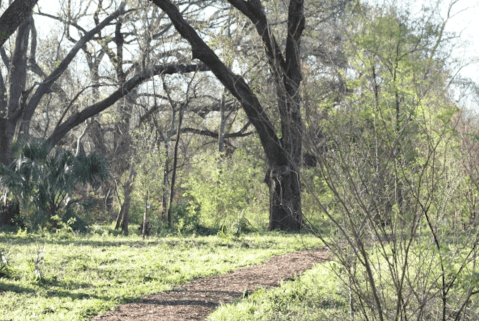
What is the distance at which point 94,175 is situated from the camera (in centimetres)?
1289

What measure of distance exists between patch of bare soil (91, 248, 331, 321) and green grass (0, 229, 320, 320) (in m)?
0.23

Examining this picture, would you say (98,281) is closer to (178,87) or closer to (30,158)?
(30,158)

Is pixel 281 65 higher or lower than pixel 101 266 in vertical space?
higher

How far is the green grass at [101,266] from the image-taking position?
17.6ft

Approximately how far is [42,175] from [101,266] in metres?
5.56

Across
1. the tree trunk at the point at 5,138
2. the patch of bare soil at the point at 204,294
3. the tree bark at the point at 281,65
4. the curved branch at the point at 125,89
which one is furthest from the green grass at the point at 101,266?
the tree trunk at the point at 5,138

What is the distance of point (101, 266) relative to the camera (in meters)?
7.31

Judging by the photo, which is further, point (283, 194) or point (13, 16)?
point (283, 194)

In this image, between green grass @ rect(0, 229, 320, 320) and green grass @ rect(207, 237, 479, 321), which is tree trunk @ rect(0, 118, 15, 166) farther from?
green grass @ rect(207, 237, 479, 321)

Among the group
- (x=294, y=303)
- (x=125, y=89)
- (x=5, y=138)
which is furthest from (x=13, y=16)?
(x=5, y=138)

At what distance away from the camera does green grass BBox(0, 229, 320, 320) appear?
17.6ft

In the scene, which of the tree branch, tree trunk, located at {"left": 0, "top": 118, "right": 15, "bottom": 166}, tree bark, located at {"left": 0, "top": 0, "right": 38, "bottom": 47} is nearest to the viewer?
tree bark, located at {"left": 0, "top": 0, "right": 38, "bottom": 47}

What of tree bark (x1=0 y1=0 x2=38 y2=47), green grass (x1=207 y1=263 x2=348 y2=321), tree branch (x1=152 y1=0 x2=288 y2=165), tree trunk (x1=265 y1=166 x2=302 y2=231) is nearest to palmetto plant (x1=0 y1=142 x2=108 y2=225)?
tree branch (x1=152 y1=0 x2=288 y2=165)

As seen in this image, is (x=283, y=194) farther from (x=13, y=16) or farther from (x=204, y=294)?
(x=13, y=16)
